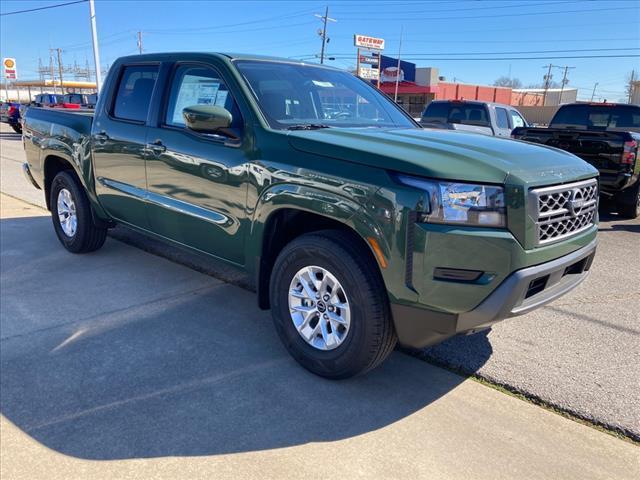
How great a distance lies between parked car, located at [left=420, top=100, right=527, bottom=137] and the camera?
11898 millimetres

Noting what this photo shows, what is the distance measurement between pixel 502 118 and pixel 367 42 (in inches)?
1450

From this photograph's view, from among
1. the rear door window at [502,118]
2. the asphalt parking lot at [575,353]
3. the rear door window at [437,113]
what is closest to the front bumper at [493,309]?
the asphalt parking lot at [575,353]

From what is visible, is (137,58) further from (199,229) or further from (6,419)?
(6,419)

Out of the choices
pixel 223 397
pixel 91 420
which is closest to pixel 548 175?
pixel 223 397

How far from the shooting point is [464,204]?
260cm

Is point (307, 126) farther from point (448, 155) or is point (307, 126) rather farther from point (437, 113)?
point (437, 113)

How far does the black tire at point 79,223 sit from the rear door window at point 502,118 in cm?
967

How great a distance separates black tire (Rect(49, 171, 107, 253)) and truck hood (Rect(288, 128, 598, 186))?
10.2 ft

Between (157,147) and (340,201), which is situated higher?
(157,147)

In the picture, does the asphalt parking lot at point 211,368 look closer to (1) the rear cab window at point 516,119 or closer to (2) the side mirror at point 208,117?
(2) the side mirror at point 208,117

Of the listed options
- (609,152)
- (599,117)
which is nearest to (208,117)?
(609,152)

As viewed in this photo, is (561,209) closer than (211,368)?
Yes

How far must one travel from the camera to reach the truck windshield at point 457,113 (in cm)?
1202

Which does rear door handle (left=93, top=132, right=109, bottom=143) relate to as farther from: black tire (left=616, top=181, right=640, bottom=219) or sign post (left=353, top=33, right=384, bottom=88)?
sign post (left=353, top=33, right=384, bottom=88)
